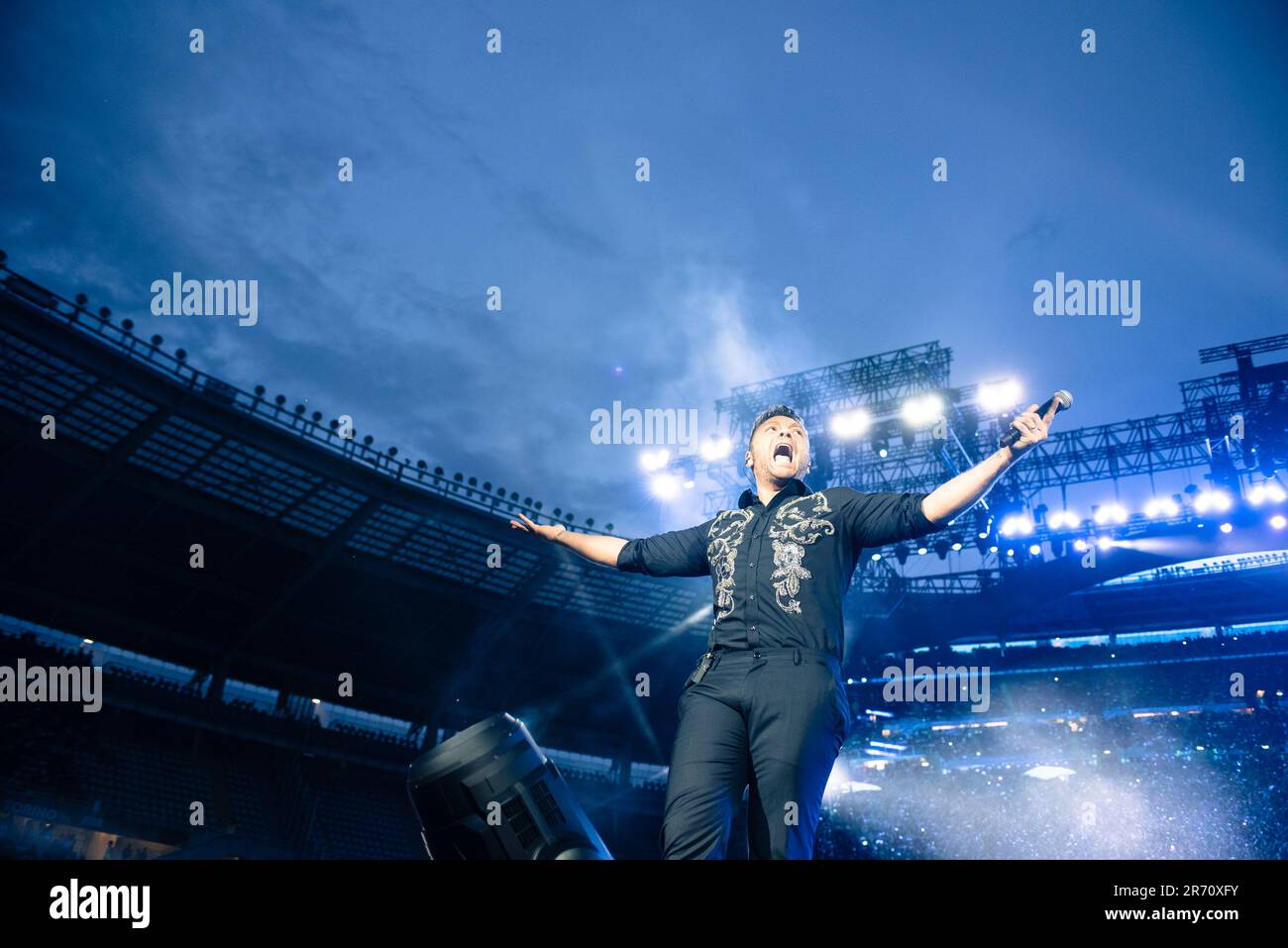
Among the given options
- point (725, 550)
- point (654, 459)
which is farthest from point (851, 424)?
point (725, 550)

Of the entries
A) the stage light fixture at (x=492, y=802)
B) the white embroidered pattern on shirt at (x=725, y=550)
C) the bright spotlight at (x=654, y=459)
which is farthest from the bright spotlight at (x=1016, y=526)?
the stage light fixture at (x=492, y=802)

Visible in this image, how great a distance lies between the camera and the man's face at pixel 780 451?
307 centimetres

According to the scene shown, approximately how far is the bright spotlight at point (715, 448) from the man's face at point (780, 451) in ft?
86.4

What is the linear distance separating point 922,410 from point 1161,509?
7.48m

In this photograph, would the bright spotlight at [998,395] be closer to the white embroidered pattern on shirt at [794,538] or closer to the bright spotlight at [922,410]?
the bright spotlight at [922,410]

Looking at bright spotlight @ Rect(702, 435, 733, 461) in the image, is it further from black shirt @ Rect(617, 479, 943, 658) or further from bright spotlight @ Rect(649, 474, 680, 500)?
black shirt @ Rect(617, 479, 943, 658)

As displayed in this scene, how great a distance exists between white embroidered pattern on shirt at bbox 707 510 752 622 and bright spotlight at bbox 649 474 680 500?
2680cm

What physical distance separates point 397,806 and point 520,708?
5.53 metres

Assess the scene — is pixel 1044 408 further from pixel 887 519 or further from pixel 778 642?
pixel 778 642

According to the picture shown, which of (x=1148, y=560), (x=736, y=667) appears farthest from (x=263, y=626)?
(x=1148, y=560)

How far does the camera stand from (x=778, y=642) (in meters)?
2.63

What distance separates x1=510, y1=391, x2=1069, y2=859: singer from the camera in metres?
2.36

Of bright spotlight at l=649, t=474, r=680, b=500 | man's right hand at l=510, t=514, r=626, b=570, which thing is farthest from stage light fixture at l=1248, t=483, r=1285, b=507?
man's right hand at l=510, t=514, r=626, b=570
